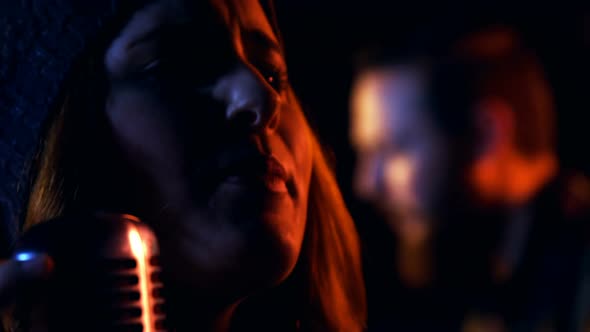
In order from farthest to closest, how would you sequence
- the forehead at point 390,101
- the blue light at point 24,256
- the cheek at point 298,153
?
the cheek at point 298,153
the forehead at point 390,101
the blue light at point 24,256

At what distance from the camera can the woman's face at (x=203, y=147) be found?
1013mm

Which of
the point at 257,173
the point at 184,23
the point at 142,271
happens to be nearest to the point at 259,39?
the point at 184,23

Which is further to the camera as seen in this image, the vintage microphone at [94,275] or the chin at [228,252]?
the chin at [228,252]

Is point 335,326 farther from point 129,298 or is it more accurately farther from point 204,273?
point 129,298

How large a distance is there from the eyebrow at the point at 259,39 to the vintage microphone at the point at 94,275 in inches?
21.9

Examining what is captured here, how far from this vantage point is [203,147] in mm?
1025

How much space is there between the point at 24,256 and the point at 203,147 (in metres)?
0.44

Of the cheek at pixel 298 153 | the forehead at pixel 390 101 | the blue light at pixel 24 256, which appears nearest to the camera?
the blue light at pixel 24 256

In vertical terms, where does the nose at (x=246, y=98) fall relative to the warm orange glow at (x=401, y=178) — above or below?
above

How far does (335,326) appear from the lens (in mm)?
1381

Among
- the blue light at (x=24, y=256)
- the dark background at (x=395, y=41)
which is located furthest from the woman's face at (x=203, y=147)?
the blue light at (x=24, y=256)

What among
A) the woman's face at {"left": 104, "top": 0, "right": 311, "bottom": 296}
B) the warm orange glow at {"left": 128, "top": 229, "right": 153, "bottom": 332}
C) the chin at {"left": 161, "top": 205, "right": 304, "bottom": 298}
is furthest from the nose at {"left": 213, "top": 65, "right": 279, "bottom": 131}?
the warm orange glow at {"left": 128, "top": 229, "right": 153, "bottom": 332}

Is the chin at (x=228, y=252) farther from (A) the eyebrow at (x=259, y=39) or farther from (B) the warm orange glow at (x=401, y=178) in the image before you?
(A) the eyebrow at (x=259, y=39)

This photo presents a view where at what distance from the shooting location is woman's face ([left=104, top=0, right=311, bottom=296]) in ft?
3.32
